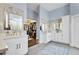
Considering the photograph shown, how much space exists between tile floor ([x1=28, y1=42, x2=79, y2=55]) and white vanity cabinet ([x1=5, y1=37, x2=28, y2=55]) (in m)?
0.12

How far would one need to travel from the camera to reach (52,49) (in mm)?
2072

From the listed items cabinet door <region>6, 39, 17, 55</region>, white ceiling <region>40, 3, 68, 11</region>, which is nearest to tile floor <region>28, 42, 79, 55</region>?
cabinet door <region>6, 39, 17, 55</region>

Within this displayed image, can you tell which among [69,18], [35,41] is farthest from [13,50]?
[69,18]

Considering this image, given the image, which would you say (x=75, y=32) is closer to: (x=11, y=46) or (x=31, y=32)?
(x=31, y=32)

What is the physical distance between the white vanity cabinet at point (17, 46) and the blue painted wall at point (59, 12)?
2.03 feet

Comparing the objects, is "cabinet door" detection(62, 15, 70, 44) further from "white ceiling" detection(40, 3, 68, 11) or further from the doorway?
the doorway

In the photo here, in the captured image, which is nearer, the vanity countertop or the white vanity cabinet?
the vanity countertop

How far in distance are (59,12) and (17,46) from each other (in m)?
0.93

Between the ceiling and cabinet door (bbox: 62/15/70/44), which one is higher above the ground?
the ceiling

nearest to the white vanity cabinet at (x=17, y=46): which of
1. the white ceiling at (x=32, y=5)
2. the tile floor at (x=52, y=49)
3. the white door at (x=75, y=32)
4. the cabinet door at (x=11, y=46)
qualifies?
the cabinet door at (x=11, y=46)

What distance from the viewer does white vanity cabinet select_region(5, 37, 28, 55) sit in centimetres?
198

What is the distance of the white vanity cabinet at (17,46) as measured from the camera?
1.98 metres

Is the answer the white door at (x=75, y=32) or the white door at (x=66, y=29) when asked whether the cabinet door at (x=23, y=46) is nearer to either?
the white door at (x=66, y=29)
